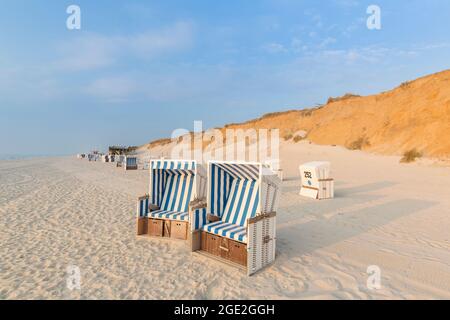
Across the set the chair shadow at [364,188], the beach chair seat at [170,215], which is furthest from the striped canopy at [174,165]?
the chair shadow at [364,188]

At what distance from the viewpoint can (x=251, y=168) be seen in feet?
17.6

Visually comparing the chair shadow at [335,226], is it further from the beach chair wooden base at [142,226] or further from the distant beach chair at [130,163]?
the distant beach chair at [130,163]

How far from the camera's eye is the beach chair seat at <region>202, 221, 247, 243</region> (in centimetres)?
488

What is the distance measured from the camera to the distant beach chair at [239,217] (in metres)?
4.81

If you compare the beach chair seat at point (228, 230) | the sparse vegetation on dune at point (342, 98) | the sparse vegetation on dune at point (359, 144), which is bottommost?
the beach chair seat at point (228, 230)

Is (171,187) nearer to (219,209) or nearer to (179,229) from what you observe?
(179,229)

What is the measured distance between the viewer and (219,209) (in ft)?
19.1

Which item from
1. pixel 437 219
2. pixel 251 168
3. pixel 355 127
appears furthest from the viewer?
pixel 355 127

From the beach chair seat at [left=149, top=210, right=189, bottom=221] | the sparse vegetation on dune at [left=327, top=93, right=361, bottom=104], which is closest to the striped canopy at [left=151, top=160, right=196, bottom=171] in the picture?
the beach chair seat at [left=149, top=210, right=189, bottom=221]

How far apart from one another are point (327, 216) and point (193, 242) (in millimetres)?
4915

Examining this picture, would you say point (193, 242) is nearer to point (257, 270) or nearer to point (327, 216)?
point (257, 270)
